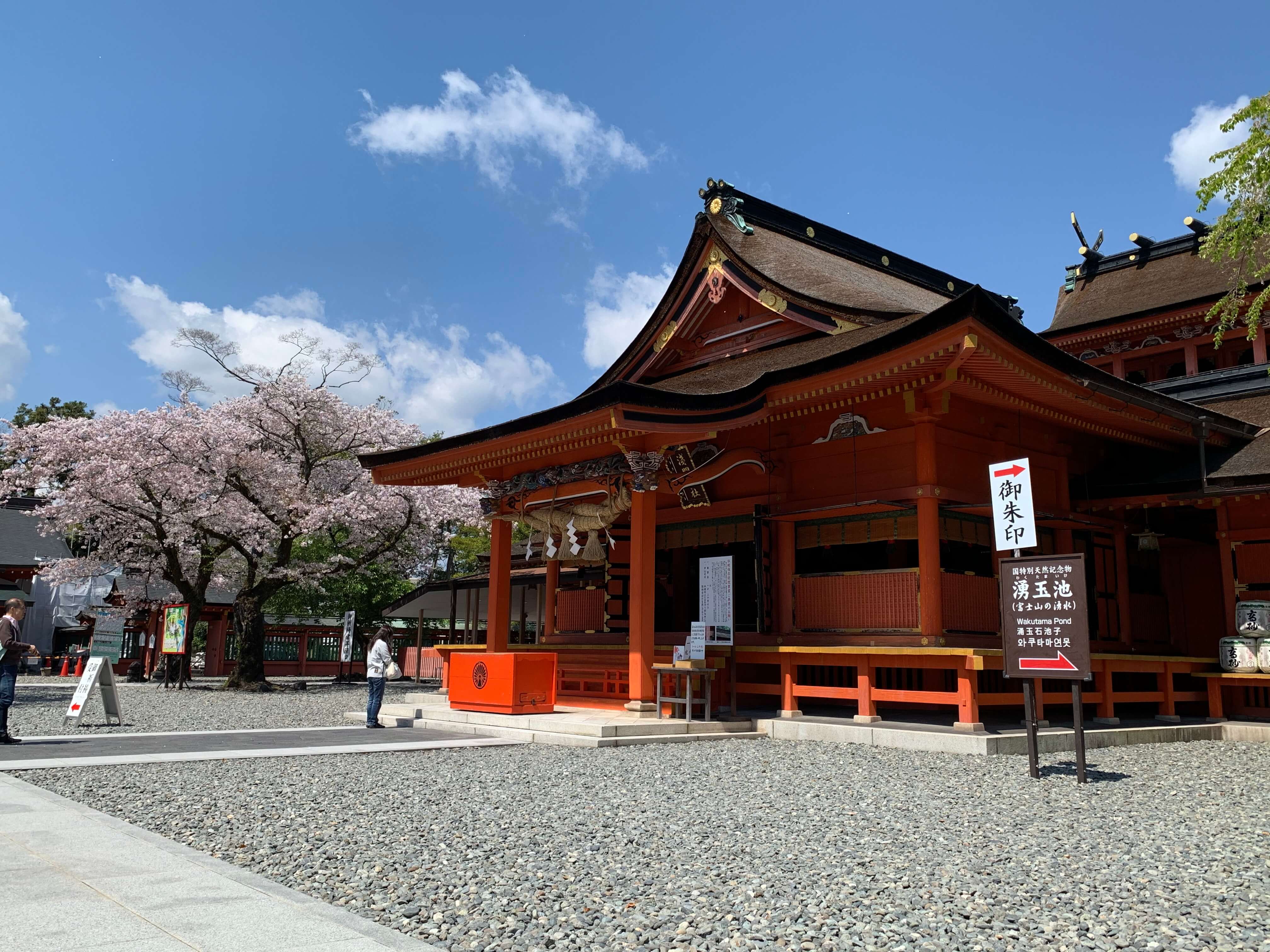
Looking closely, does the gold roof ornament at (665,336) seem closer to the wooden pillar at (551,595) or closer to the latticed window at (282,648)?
the wooden pillar at (551,595)

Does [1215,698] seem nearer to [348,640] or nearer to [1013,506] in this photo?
[1013,506]

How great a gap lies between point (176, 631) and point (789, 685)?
55.5 ft

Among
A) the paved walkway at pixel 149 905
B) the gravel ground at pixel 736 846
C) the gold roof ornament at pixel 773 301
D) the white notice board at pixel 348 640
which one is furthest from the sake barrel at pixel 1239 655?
the white notice board at pixel 348 640

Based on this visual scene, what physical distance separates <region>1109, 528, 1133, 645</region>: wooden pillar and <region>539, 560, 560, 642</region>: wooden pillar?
9.39 meters

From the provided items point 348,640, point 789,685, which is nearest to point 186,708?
point 348,640

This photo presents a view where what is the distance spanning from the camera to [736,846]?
5.78m

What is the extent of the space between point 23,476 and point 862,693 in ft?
76.1

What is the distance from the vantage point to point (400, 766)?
9.09 meters

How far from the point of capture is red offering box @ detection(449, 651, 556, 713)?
514 inches

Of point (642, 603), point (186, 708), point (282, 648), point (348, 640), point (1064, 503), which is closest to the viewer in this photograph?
point (642, 603)

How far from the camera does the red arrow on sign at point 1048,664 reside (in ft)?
28.8

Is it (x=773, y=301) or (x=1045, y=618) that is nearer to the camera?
(x=1045, y=618)

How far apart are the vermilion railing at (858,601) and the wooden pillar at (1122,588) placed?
4467 mm

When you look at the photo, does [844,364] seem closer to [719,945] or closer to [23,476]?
[719,945]
